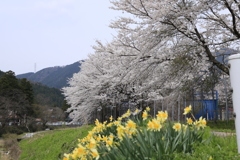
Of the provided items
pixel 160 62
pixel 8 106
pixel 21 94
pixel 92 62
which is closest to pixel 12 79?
pixel 21 94

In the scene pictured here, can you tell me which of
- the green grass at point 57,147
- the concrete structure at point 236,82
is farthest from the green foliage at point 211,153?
the green grass at point 57,147

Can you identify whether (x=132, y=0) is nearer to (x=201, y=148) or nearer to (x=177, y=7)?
(x=177, y=7)

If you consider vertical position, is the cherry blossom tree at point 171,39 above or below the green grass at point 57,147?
above

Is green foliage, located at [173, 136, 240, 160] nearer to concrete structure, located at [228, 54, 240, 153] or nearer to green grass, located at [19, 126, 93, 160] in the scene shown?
concrete structure, located at [228, 54, 240, 153]

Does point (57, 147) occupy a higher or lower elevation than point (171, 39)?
lower

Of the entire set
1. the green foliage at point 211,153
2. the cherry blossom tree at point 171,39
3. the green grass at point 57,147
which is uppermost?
the cherry blossom tree at point 171,39

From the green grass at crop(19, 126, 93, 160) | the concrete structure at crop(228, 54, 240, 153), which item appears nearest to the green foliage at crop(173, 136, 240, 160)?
the concrete structure at crop(228, 54, 240, 153)

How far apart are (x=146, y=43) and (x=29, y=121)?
3644cm

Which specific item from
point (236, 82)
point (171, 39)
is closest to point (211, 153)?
point (236, 82)

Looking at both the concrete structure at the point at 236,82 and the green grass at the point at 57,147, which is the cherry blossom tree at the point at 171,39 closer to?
the green grass at the point at 57,147

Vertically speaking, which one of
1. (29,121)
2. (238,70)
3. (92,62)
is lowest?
(29,121)

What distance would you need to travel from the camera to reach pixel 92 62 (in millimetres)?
18875

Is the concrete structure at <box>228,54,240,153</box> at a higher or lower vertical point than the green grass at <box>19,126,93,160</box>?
higher

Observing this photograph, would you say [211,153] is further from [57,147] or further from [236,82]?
[57,147]
